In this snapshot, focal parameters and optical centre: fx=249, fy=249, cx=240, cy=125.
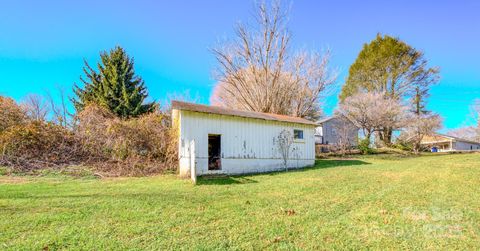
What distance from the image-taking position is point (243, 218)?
4.16m

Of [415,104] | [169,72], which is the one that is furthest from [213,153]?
[415,104]

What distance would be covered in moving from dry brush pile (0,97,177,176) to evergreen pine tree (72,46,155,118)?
7.88m

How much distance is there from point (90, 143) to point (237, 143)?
277 inches

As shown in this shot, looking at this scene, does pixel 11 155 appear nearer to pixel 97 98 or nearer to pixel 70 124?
pixel 70 124

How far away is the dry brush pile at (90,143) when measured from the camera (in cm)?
1064

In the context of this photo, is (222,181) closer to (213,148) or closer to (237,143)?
(237,143)

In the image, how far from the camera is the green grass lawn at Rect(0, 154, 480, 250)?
318cm

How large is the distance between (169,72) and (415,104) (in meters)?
28.7

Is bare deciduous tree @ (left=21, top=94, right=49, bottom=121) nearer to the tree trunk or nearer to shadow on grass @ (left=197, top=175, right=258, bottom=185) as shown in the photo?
shadow on grass @ (left=197, top=175, right=258, bottom=185)

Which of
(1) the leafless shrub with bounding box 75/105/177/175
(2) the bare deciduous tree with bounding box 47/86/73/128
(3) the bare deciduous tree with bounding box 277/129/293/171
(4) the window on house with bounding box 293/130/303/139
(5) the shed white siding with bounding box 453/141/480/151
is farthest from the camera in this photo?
(5) the shed white siding with bounding box 453/141/480/151

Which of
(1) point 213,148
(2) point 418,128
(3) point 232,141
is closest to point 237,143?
(3) point 232,141

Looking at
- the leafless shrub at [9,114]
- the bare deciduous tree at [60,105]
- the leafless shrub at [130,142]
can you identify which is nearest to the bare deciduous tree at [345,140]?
the leafless shrub at [130,142]

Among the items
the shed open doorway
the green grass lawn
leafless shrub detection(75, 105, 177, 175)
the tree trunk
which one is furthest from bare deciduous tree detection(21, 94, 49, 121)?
the tree trunk

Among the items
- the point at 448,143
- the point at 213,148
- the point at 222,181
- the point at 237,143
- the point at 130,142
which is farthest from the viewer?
the point at 448,143
